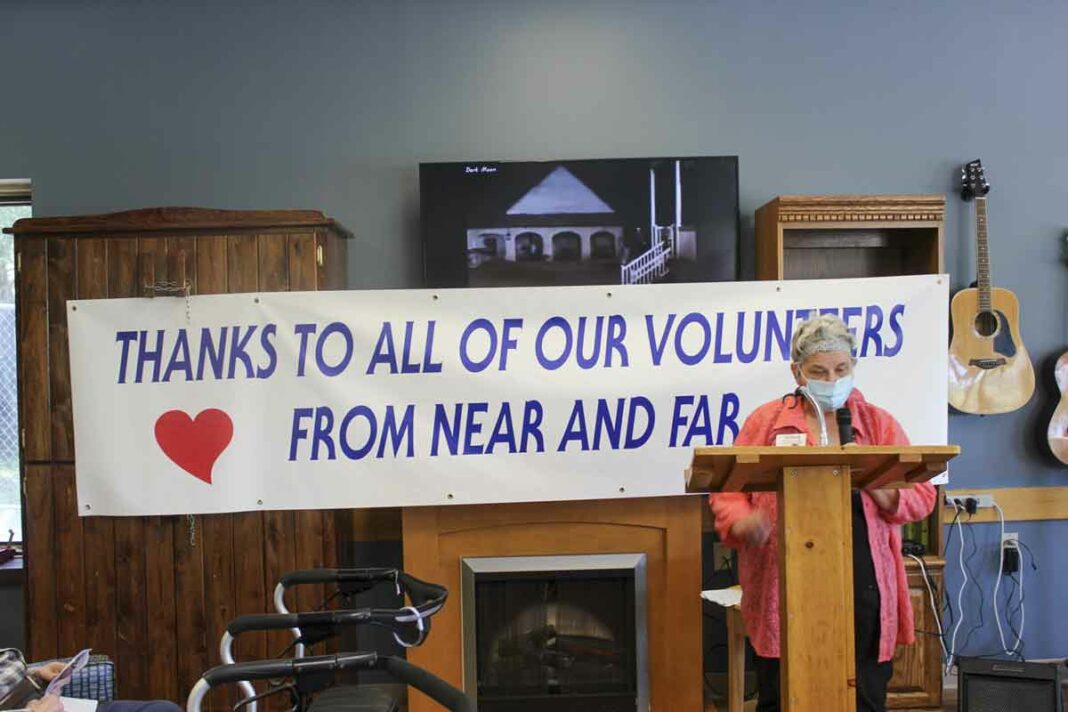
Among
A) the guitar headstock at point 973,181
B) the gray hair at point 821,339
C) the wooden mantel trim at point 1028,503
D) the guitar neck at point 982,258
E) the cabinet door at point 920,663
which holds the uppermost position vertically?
the guitar headstock at point 973,181

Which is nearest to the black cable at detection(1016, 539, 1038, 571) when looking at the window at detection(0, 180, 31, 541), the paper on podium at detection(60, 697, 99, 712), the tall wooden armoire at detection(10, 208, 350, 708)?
the tall wooden armoire at detection(10, 208, 350, 708)

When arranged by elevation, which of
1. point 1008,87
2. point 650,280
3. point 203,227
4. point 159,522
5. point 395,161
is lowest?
point 159,522

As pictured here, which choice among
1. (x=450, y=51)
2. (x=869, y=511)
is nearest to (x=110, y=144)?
(x=450, y=51)

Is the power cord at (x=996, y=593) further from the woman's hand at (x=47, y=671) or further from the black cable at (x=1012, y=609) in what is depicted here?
the woman's hand at (x=47, y=671)

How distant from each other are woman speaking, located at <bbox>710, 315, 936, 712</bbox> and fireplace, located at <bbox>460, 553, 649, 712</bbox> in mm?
834

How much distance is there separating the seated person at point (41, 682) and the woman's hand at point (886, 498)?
5.65 ft

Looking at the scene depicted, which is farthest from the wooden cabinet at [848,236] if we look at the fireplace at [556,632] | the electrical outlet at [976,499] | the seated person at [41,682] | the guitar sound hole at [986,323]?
the seated person at [41,682]

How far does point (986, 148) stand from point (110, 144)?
3.47 meters

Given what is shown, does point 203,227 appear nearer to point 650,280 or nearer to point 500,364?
point 500,364

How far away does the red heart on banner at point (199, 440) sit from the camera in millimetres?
2881

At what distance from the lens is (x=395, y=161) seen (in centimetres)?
339

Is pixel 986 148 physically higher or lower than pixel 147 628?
higher

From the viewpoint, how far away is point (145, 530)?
9.63ft

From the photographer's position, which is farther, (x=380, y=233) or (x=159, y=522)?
(x=380, y=233)
